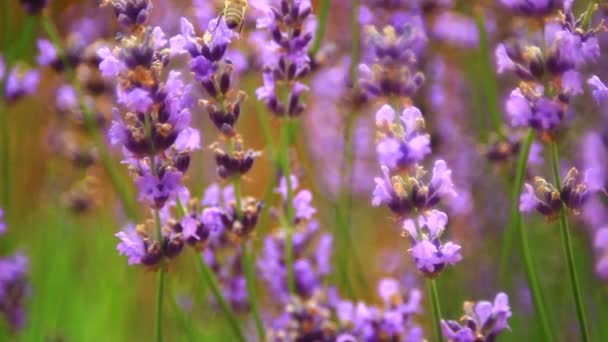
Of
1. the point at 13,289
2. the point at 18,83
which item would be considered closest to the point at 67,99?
the point at 18,83

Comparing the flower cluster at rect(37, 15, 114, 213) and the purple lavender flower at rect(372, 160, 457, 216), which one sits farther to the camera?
the flower cluster at rect(37, 15, 114, 213)

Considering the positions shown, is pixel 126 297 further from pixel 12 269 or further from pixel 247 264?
pixel 247 264

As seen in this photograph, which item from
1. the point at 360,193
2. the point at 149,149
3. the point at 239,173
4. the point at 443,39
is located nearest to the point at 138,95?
the point at 149,149

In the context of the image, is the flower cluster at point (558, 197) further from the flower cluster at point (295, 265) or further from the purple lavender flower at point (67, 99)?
the purple lavender flower at point (67, 99)

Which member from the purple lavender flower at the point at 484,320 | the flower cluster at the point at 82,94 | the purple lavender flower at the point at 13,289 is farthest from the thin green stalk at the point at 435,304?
the purple lavender flower at the point at 13,289

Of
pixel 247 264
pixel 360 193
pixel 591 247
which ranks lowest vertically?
pixel 247 264

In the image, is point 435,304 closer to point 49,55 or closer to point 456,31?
point 49,55

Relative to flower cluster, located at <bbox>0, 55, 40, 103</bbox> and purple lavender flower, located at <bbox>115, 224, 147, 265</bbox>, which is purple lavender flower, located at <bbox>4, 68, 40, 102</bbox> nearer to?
flower cluster, located at <bbox>0, 55, 40, 103</bbox>

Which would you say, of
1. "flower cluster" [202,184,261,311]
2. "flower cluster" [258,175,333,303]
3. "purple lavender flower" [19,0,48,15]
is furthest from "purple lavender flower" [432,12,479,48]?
"purple lavender flower" [19,0,48,15]
